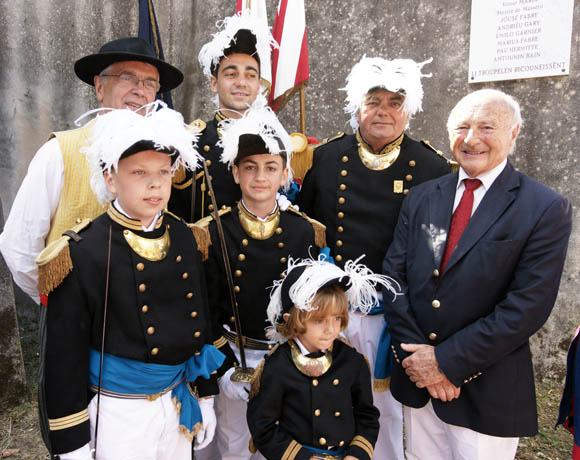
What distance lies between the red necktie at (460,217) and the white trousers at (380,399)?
0.75m

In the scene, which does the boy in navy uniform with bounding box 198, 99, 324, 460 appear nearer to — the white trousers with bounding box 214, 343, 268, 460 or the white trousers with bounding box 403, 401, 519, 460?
the white trousers with bounding box 214, 343, 268, 460

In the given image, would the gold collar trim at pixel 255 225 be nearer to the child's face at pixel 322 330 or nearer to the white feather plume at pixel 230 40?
the child's face at pixel 322 330

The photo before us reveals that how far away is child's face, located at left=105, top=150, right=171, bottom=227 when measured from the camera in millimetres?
1918

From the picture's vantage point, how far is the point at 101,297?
1.89 meters

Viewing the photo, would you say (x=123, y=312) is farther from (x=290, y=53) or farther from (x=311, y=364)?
(x=290, y=53)

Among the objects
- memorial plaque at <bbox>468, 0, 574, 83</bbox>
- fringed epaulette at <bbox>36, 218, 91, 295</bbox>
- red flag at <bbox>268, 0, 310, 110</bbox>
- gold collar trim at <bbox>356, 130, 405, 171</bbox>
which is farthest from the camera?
memorial plaque at <bbox>468, 0, 574, 83</bbox>

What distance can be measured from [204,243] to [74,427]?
3.10 feet

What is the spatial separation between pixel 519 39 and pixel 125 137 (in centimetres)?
400

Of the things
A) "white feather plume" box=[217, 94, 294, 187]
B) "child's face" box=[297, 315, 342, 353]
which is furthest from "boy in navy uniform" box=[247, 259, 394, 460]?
"white feather plume" box=[217, 94, 294, 187]

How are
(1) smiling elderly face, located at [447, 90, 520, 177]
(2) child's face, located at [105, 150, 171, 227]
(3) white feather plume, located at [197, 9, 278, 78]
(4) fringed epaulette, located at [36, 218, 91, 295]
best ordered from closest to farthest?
(4) fringed epaulette, located at [36, 218, 91, 295] → (2) child's face, located at [105, 150, 171, 227] → (1) smiling elderly face, located at [447, 90, 520, 177] → (3) white feather plume, located at [197, 9, 278, 78]

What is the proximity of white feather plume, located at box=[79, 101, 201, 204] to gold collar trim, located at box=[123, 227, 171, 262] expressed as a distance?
0.24 metres

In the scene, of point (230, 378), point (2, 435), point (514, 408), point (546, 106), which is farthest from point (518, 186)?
point (2, 435)

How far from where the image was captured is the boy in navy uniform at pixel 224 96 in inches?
113

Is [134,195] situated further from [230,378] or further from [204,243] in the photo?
[230,378]
